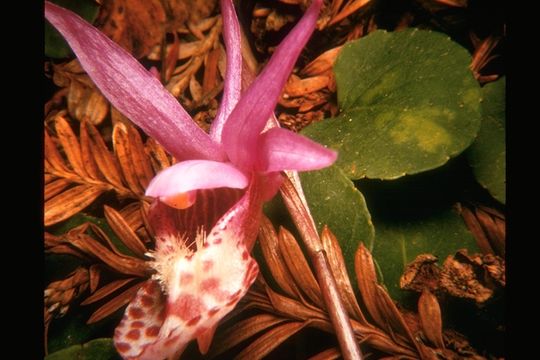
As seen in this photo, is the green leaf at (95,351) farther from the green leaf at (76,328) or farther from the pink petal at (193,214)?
the pink petal at (193,214)

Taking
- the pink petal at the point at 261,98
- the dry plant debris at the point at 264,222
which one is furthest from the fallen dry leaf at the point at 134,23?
the pink petal at the point at 261,98

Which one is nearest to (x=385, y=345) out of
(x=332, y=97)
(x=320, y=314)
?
(x=320, y=314)

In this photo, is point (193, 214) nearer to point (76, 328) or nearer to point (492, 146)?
point (76, 328)

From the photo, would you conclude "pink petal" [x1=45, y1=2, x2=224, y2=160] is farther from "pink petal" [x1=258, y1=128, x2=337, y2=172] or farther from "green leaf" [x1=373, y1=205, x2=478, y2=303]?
"green leaf" [x1=373, y1=205, x2=478, y2=303]

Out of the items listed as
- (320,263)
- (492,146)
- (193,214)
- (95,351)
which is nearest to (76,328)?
(95,351)

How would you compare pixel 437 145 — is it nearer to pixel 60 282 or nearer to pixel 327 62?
pixel 327 62

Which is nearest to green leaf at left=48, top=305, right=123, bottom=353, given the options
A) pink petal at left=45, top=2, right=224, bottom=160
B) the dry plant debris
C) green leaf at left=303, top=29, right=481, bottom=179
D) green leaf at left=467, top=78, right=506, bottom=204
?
the dry plant debris
